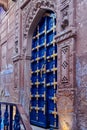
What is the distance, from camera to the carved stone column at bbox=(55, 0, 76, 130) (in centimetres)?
437

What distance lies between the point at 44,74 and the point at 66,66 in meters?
1.61

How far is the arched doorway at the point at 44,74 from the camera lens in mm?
5730

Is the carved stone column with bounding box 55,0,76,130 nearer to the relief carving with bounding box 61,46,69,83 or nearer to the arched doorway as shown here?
the relief carving with bounding box 61,46,69,83

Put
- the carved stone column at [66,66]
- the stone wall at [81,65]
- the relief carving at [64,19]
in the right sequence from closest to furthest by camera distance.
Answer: the stone wall at [81,65] < the carved stone column at [66,66] < the relief carving at [64,19]

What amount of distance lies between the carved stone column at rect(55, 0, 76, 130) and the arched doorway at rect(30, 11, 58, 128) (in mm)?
847

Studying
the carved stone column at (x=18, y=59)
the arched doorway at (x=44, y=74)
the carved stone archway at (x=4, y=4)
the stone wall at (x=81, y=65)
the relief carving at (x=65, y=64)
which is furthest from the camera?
the carved stone archway at (x=4, y=4)

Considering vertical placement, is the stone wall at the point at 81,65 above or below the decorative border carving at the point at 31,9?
below

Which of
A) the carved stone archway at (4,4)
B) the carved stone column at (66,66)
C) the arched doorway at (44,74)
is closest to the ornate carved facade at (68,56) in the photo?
the carved stone column at (66,66)

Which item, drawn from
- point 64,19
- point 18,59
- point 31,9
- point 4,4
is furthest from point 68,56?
point 4,4

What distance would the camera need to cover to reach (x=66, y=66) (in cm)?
459

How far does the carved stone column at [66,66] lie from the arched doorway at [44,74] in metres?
0.85

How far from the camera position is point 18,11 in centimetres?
741

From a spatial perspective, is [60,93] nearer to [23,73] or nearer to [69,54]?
[69,54]

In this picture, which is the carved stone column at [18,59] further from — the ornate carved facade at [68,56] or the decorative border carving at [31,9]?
the decorative border carving at [31,9]
